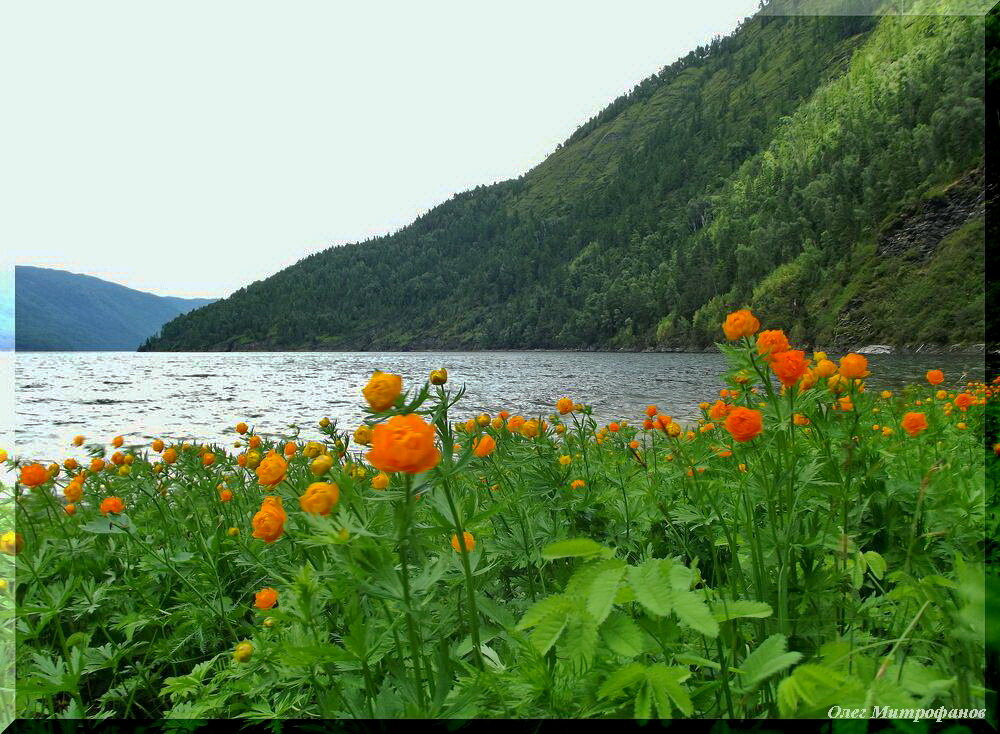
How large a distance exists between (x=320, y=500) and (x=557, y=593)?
2.58 ft

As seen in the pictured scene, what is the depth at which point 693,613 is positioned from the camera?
2.15 feet

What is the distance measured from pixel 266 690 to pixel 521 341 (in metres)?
15.1

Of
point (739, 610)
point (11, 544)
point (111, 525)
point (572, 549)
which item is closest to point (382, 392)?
point (572, 549)

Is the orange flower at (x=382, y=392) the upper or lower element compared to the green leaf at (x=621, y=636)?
upper

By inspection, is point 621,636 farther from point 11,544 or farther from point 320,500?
point 11,544

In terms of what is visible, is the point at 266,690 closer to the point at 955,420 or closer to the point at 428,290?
the point at 955,420

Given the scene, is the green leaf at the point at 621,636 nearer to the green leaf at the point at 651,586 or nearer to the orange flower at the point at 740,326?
the green leaf at the point at 651,586

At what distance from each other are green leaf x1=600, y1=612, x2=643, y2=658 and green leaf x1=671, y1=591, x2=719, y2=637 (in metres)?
0.11

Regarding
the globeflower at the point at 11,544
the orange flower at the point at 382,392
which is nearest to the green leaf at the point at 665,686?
the orange flower at the point at 382,392

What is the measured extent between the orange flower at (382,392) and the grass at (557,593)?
0.12ft

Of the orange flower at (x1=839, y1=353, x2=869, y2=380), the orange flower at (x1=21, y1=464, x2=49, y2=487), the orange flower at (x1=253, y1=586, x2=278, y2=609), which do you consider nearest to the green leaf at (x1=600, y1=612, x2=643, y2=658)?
the orange flower at (x1=253, y1=586, x2=278, y2=609)

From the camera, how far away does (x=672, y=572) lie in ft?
2.37

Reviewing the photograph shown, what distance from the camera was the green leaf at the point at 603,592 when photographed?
64cm

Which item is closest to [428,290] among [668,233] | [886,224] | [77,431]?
[77,431]
